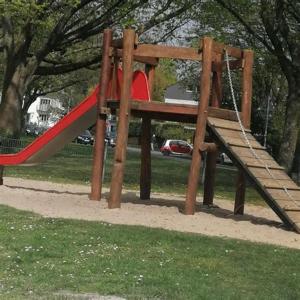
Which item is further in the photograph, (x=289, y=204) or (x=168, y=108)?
(x=168, y=108)

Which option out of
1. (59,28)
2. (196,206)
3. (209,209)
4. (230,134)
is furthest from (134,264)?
(59,28)

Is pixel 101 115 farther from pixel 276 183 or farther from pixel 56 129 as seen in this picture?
pixel 276 183

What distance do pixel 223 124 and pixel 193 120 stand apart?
1.46 metres

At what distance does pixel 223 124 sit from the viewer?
11859 millimetres

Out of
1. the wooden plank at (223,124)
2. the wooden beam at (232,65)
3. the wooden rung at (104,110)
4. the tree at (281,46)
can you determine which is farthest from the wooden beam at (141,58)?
the tree at (281,46)

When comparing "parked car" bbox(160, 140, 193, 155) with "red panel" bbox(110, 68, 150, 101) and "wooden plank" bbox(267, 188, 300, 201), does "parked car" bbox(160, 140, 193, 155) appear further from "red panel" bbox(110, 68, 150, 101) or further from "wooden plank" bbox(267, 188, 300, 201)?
"wooden plank" bbox(267, 188, 300, 201)

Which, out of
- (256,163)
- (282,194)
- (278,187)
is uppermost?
(256,163)

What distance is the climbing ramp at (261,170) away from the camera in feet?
34.8

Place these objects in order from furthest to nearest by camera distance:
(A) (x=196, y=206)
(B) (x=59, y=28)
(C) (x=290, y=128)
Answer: (B) (x=59, y=28), (C) (x=290, y=128), (A) (x=196, y=206)

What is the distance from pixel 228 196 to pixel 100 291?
1191 centimetres

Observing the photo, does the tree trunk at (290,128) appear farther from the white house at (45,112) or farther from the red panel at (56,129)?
the white house at (45,112)

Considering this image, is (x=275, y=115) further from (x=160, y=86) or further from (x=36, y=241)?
(x=36, y=241)

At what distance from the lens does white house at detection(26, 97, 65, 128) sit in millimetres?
103625

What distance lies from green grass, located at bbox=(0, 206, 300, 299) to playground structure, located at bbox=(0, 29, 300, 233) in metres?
1.91
